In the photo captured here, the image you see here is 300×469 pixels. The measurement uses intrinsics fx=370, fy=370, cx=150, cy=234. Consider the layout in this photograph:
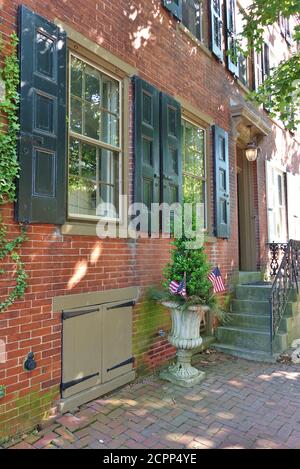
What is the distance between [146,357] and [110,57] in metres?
3.67

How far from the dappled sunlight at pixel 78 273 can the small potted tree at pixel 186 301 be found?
3.61 ft

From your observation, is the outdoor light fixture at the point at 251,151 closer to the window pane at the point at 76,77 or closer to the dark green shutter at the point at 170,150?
the dark green shutter at the point at 170,150

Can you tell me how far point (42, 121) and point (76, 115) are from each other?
2.35 ft

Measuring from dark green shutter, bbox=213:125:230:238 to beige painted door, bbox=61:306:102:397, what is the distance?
10.7 feet

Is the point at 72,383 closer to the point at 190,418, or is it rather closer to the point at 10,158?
the point at 190,418

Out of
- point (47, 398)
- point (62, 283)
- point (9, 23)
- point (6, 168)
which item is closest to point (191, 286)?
point (62, 283)

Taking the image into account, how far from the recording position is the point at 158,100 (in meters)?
5.09

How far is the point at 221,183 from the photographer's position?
6719 millimetres

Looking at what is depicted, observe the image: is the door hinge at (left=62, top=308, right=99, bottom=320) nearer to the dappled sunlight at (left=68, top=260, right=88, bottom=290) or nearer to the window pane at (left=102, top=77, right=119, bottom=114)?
the dappled sunlight at (left=68, top=260, right=88, bottom=290)

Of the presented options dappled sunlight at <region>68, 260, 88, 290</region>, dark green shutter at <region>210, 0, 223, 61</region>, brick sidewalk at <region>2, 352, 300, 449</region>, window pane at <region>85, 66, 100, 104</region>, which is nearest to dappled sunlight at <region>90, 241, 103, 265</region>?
dappled sunlight at <region>68, 260, 88, 290</region>

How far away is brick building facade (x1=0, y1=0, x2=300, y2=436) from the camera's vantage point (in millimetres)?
3227

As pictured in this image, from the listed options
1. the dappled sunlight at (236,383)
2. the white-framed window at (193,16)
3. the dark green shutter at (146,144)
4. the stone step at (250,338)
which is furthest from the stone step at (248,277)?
the white-framed window at (193,16)

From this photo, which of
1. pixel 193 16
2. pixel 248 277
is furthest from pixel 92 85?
pixel 248 277
